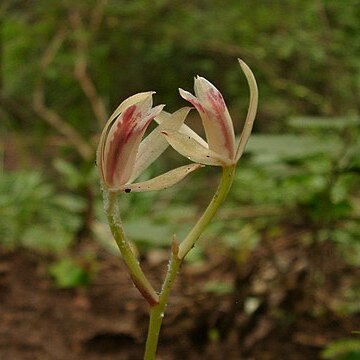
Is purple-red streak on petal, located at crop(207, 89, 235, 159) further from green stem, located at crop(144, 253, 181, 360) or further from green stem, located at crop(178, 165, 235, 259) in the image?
green stem, located at crop(144, 253, 181, 360)

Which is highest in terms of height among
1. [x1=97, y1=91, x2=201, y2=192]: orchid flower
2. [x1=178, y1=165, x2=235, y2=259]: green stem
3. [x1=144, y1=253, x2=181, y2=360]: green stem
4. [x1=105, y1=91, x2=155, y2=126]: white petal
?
[x1=105, y1=91, x2=155, y2=126]: white petal

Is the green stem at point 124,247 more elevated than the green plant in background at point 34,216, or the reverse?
the green plant in background at point 34,216

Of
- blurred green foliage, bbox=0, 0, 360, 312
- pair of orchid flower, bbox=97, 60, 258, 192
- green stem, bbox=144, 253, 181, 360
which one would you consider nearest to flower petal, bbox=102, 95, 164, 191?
pair of orchid flower, bbox=97, 60, 258, 192

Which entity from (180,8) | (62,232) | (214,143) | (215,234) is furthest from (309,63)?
(214,143)

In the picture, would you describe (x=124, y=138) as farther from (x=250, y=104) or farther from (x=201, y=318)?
(x=201, y=318)

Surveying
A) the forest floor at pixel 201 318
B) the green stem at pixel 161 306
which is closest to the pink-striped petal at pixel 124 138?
the green stem at pixel 161 306

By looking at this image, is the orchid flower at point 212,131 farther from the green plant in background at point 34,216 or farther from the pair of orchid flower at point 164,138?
the green plant in background at point 34,216

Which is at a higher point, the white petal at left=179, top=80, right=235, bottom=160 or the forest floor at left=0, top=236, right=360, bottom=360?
the white petal at left=179, top=80, right=235, bottom=160

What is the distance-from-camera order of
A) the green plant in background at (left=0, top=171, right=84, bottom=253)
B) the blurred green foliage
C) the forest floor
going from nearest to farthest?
the forest floor
the blurred green foliage
the green plant in background at (left=0, top=171, right=84, bottom=253)
